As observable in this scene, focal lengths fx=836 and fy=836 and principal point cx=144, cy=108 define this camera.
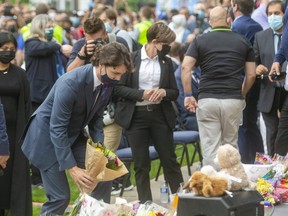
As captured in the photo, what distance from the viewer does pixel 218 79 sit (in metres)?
9.55

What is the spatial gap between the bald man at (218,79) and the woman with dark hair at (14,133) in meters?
2.06

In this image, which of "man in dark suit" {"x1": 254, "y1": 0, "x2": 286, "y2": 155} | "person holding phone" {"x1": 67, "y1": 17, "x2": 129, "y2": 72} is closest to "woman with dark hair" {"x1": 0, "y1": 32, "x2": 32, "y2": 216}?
"person holding phone" {"x1": 67, "y1": 17, "x2": 129, "y2": 72}

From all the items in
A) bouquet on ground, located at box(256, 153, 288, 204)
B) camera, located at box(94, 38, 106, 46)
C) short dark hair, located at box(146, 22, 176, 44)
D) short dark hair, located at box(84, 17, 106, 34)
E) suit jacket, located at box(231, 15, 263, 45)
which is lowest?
bouquet on ground, located at box(256, 153, 288, 204)

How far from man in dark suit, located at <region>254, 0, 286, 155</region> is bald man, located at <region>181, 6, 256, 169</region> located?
2.53 feet

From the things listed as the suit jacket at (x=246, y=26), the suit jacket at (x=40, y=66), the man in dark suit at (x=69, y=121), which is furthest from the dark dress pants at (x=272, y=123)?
the man in dark suit at (x=69, y=121)

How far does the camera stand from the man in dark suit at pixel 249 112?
10805mm

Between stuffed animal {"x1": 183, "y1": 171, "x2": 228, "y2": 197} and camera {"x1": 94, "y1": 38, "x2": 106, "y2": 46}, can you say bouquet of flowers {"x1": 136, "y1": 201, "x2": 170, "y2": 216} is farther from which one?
camera {"x1": 94, "y1": 38, "x2": 106, "y2": 46}

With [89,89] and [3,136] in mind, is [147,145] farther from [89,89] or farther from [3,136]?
[89,89]

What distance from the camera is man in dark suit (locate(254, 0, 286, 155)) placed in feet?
33.9

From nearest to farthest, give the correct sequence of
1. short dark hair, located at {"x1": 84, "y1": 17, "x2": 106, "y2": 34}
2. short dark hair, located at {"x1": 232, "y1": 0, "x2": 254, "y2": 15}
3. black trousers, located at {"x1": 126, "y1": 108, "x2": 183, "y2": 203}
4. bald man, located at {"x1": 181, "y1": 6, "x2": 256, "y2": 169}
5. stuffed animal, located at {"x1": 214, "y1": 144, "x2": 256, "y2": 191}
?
stuffed animal, located at {"x1": 214, "y1": 144, "x2": 256, "y2": 191}
short dark hair, located at {"x1": 84, "y1": 17, "x2": 106, "y2": 34}
black trousers, located at {"x1": 126, "y1": 108, "x2": 183, "y2": 203}
bald man, located at {"x1": 181, "y1": 6, "x2": 256, "y2": 169}
short dark hair, located at {"x1": 232, "y1": 0, "x2": 254, "y2": 15}

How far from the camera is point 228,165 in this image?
288 inches

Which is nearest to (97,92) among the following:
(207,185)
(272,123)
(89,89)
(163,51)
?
(89,89)

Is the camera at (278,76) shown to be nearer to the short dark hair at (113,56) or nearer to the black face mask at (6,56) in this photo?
the black face mask at (6,56)

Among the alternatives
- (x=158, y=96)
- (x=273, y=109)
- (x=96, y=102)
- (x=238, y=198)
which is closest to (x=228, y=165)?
(x=238, y=198)
